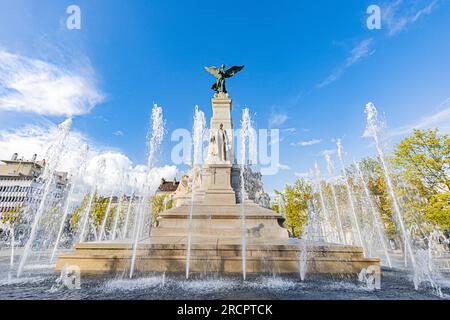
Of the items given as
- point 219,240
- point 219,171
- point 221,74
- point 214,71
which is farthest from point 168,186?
point 219,240

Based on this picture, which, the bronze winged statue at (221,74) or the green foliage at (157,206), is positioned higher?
the bronze winged statue at (221,74)

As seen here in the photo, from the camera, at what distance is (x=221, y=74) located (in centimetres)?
1689

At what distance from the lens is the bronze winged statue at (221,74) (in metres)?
16.7

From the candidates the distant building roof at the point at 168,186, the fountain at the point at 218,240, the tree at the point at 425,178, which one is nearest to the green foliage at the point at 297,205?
the tree at the point at 425,178

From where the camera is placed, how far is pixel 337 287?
5.42 meters

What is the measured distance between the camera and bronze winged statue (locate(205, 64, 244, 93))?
54.6 feet

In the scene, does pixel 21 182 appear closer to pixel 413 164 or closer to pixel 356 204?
pixel 356 204

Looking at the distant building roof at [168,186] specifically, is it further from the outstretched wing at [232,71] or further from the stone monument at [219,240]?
the outstretched wing at [232,71]

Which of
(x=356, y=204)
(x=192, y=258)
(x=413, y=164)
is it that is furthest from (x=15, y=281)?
(x=356, y=204)

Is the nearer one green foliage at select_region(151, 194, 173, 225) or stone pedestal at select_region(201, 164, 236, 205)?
stone pedestal at select_region(201, 164, 236, 205)

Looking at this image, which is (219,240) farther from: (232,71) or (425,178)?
(425,178)

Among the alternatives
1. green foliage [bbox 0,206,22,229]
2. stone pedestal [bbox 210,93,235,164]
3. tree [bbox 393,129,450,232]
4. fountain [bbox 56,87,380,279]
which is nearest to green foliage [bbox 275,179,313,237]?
tree [bbox 393,129,450,232]

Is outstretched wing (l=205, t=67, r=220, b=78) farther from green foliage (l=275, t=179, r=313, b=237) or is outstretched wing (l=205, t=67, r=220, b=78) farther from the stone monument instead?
green foliage (l=275, t=179, r=313, b=237)
